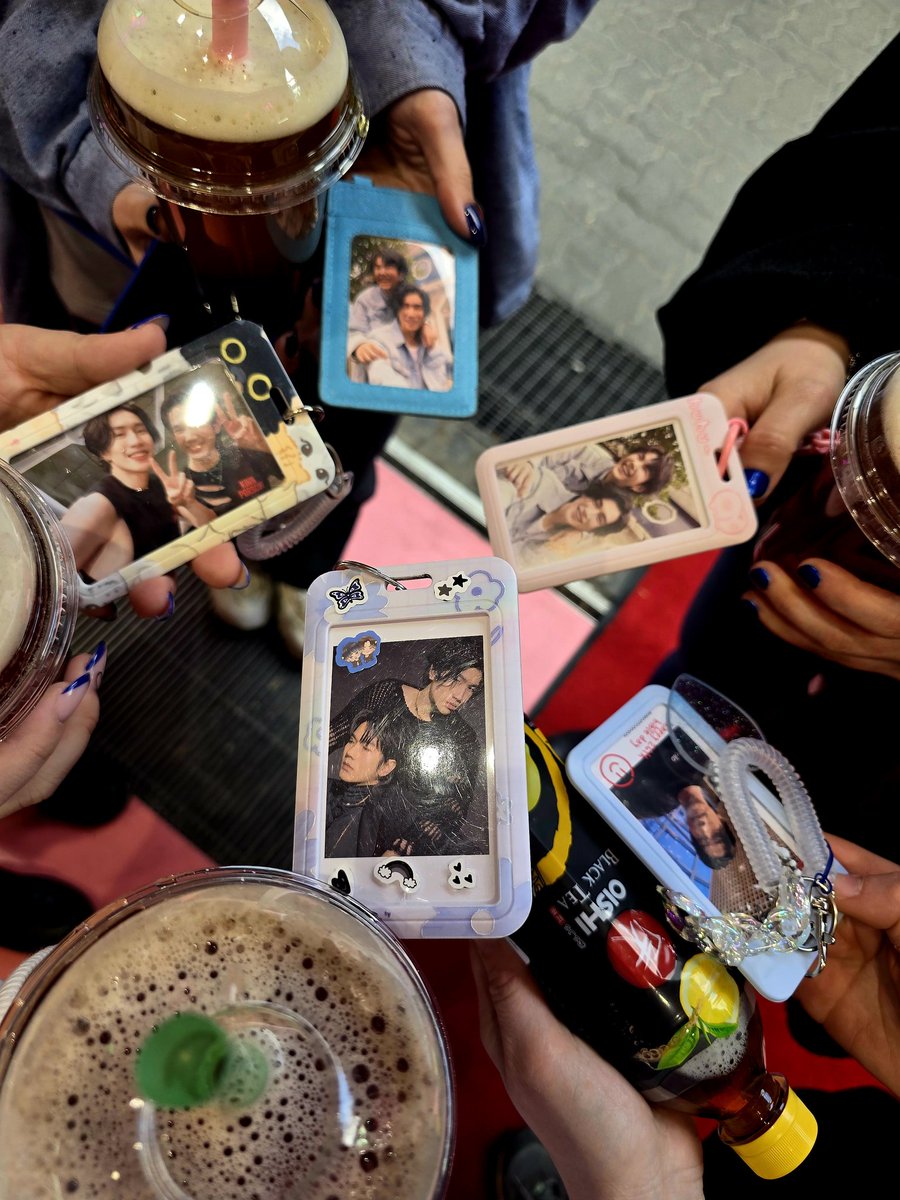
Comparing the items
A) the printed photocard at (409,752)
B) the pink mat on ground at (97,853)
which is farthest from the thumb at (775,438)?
the pink mat on ground at (97,853)

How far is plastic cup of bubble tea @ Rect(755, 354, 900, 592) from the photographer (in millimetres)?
637

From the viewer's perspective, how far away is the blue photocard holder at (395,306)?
32.6 inches

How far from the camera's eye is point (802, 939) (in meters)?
0.62

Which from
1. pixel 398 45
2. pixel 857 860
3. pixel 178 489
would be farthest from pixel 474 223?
pixel 857 860

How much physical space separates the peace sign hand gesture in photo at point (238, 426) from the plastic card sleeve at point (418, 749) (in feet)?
0.51

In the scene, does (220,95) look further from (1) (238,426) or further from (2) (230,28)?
(1) (238,426)

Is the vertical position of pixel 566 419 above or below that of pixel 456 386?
below

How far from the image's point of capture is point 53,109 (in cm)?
73

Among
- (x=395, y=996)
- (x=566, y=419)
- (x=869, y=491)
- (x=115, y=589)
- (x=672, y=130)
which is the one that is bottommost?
(x=566, y=419)

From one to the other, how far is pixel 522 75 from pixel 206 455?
2.10 ft

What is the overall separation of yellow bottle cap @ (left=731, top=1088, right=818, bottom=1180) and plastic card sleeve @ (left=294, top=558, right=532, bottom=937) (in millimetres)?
245

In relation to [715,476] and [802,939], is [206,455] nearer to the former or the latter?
[715,476]

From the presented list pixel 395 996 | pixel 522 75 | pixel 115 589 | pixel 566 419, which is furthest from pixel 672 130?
pixel 395 996

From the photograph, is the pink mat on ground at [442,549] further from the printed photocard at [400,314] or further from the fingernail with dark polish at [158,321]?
the fingernail with dark polish at [158,321]
